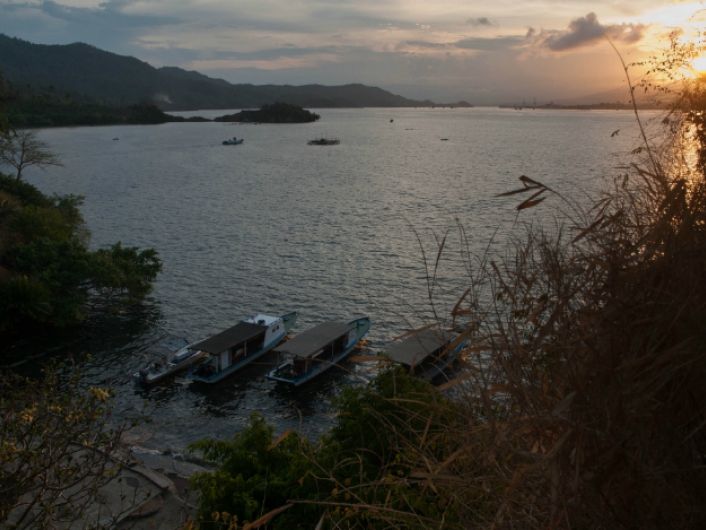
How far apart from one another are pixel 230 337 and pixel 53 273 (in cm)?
1088

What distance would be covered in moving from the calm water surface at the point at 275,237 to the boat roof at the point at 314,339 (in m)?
1.74

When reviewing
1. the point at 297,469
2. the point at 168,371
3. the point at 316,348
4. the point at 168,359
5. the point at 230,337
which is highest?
the point at 297,469

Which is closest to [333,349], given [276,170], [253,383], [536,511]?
[253,383]

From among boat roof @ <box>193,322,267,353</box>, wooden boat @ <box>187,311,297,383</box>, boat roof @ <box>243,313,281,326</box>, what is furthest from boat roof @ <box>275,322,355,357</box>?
boat roof @ <box>243,313,281,326</box>

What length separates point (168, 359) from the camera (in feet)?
82.2

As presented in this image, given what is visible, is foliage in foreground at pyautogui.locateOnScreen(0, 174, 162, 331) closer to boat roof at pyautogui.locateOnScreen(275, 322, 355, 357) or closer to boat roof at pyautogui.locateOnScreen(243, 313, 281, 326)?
boat roof at pyautogui.locateOnScreen(243, 313, 281, 326)

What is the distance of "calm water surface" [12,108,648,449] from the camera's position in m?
23.4

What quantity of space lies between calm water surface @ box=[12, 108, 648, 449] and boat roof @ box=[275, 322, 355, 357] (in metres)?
1.74

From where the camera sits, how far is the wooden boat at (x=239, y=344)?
960 inches

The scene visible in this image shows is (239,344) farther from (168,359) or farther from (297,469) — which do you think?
(297,469)

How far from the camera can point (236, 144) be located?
428 ft

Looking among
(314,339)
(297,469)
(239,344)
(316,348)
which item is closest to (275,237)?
(239,344)

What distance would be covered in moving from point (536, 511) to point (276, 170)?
8864cm

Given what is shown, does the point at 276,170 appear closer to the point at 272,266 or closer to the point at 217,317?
the point at 272,266
